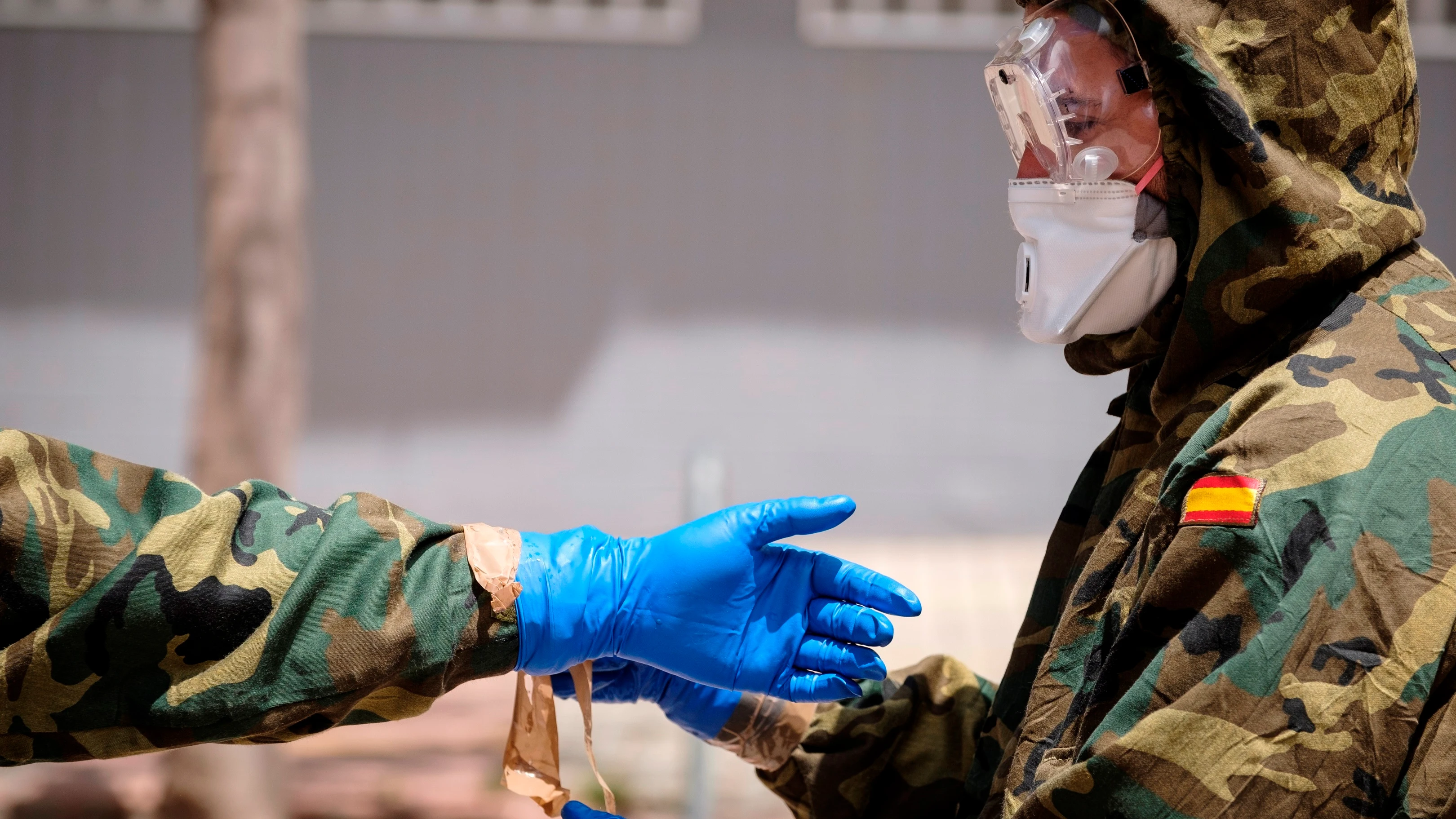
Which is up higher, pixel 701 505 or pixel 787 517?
pixel 787 517

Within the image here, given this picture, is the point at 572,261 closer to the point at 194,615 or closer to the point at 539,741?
the point at 539,741

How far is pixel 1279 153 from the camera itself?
1291 millimetres

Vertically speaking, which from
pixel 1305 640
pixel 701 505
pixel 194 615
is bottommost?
pixel 701 505

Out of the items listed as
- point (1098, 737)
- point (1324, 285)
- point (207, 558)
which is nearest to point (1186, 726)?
point (1098, 737)

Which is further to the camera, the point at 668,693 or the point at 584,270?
the point at 584,270

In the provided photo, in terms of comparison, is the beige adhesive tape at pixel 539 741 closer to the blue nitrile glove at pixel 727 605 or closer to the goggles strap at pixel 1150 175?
the blue nitrile glove at pixel 727 605

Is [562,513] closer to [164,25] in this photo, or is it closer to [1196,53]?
[164,25]

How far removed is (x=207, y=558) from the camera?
145cm

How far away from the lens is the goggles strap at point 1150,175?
1444 millimetres

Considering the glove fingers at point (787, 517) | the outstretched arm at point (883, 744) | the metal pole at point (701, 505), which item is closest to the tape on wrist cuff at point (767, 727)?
the outstretched arm at point (883, 744)

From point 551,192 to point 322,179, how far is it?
105 centimetres

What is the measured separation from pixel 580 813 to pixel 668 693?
13.2 inches

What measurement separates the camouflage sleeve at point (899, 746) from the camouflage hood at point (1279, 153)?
0.67 m

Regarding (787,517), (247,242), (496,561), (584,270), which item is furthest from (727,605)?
(584,270)
